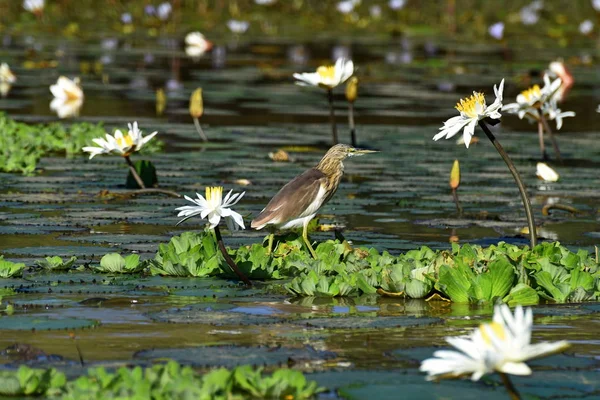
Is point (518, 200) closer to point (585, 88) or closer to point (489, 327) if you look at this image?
point (489, 327)

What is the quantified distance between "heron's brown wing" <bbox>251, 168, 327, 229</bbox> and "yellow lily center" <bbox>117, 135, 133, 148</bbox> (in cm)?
176

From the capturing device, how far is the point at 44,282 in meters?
5.62

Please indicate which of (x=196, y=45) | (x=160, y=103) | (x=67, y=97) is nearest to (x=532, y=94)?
(x=160, y=103)

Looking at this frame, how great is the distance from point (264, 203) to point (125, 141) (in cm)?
107

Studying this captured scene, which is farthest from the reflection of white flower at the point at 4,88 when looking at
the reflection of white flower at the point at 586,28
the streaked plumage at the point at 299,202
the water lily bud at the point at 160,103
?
the reflection of white flower at the point at 586,28

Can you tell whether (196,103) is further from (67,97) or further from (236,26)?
(236,26)

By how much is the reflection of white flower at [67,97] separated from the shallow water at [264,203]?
186mm

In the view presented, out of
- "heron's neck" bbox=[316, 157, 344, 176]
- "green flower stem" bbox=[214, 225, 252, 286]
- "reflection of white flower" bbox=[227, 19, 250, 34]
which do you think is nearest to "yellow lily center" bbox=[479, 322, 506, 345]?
"green flower stem" bbox=[214, 225, 252, 286]

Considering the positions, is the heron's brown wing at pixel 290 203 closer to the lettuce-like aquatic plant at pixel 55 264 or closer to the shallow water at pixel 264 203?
the shallow water at pixel 264 203

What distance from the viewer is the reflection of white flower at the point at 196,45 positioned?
19.5m

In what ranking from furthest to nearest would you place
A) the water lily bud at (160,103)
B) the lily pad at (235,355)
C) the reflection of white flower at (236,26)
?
the reflection of white flower at (236,26) < the water lily bud at (160,103) < the lily pad at (235,355)

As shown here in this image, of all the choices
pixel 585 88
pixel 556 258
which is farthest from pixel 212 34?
pixel 556 258

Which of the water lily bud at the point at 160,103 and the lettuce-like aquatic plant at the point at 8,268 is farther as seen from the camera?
the water lily bud at the point at 160,103

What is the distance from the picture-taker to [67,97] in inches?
539
